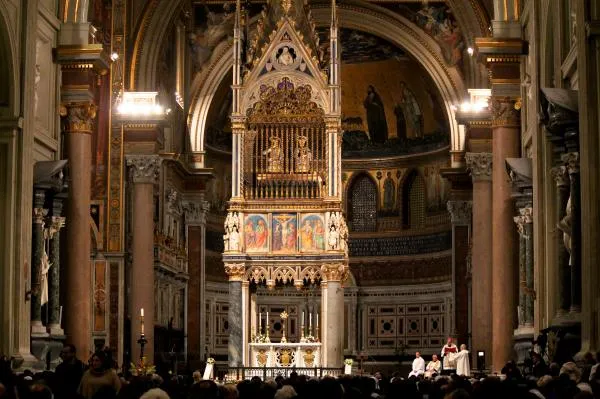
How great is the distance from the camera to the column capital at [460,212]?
161 ft

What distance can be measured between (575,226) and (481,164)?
66.4 feet

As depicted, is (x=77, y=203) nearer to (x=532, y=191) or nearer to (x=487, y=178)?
(x=532, y=191)

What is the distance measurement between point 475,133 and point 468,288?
25.6 feet

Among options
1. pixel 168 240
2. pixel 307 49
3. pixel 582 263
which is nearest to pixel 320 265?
pixel 307 49

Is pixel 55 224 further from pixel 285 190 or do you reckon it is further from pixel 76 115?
pixel 285 190

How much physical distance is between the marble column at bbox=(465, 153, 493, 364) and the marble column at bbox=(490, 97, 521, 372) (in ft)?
23.8

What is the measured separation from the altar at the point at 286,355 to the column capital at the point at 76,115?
9975 mm

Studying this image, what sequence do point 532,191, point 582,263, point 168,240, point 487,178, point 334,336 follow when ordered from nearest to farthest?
point 582,263
point 532,191
point 334,336
point 487,178
point 168,240

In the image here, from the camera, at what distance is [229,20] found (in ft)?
162

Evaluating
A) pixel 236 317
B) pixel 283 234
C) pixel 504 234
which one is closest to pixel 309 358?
pixel 236 317

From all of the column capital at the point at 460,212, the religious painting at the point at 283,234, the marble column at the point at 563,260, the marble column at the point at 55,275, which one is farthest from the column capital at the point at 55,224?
the column capital at the point at 460,212

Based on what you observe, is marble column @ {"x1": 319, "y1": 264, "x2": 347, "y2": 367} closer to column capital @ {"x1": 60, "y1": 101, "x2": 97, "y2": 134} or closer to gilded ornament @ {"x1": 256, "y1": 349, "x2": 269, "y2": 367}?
gilded ornament @ {"x1": 256, "y1": 349, "x2": 269, "y2": 367}

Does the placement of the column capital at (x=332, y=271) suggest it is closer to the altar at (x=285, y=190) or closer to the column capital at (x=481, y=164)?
the altar at (x=285, y=190)

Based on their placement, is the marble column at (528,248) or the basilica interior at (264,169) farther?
the marble column at (528,248)
